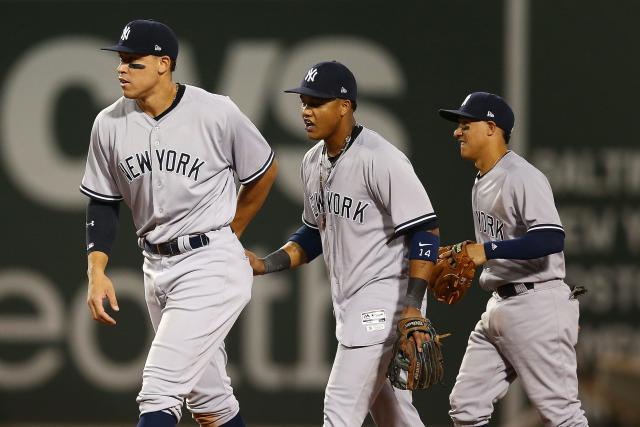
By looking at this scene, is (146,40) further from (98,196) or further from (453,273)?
(453,273)

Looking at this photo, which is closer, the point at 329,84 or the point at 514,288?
the point at 329,84

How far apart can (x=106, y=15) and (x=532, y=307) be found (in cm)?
404

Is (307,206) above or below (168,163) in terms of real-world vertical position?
below

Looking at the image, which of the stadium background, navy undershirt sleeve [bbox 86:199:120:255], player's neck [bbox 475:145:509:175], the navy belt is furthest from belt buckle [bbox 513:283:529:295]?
the stadium background

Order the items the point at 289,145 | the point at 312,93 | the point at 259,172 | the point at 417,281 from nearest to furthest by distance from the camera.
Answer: the point at 417,281
the point at 312,93
the point at 259,172
the point at 289,145

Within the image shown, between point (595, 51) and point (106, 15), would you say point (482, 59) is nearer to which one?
point (595, 51)

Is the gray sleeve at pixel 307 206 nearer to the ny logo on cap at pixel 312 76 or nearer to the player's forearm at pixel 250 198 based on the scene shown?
the player's forearm at pixel 250 198

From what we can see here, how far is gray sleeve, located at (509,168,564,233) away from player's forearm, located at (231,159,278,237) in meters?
1.00

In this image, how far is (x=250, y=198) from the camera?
4.48 m

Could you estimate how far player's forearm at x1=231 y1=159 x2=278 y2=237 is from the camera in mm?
4441

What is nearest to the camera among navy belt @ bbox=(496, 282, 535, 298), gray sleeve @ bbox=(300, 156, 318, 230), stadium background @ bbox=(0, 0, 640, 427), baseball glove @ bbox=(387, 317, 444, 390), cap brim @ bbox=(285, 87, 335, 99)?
baseball glove @ bbox=(387, 317, 444, 390)

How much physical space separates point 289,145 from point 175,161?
10.7 ft

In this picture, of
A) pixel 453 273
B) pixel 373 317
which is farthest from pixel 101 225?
pixel 453 273

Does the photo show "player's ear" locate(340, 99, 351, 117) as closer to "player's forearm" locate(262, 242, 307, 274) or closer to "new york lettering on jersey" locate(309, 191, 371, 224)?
"new york lettering on jersey" locate(309, 191, 371, 224)
